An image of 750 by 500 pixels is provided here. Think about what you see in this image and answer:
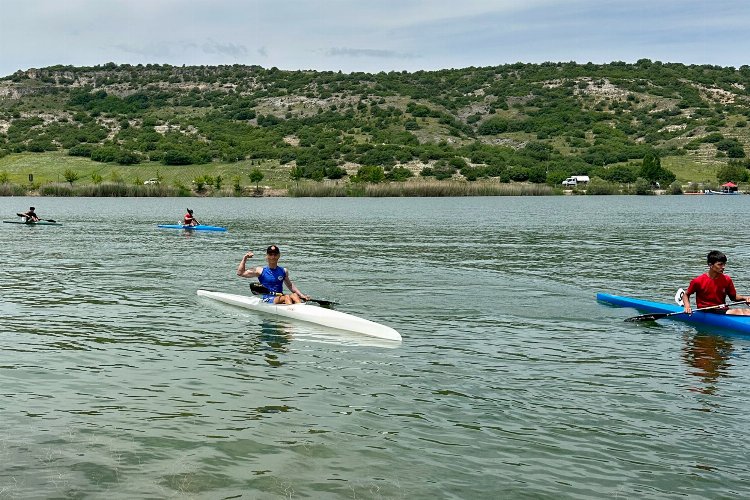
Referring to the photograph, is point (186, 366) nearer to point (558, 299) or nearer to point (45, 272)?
point (558, 299)

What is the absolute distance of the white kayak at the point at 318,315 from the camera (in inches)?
707

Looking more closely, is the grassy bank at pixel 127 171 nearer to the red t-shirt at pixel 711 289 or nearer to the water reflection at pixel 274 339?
the water reflection at pixel 274 339

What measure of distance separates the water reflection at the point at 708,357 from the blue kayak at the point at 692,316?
62 centimetres

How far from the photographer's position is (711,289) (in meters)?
19.9

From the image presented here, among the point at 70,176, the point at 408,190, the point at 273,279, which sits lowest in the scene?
the point at 273,279

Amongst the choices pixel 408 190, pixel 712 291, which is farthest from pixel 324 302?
pixel 408 190

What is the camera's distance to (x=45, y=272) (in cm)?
3070

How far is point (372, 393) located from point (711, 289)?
1047 cm

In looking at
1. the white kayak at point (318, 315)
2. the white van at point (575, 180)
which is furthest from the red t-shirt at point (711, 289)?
the white van at point (575, 180)

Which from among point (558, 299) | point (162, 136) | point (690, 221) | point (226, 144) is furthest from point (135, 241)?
point (162, 136)

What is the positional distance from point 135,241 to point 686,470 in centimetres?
3980

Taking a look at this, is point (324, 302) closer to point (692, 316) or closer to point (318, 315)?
point (318, 315)

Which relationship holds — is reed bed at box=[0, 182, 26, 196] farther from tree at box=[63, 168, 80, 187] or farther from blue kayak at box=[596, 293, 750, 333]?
blue kayak at box=[596, 293, 750, 333]

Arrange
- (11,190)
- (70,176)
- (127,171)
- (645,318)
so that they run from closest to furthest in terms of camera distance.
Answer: (645,318), (11,190), (70,176), (127,171)
